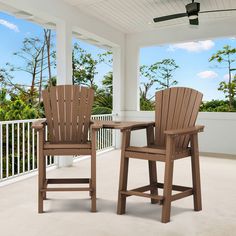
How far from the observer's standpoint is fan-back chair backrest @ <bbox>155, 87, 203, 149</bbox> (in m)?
2.89

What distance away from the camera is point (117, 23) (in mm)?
6027

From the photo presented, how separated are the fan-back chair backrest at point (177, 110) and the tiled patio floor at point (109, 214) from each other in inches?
26.1

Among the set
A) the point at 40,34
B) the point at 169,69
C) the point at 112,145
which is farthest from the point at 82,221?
the point at 40,34

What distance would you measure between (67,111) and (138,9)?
2757 millimetres

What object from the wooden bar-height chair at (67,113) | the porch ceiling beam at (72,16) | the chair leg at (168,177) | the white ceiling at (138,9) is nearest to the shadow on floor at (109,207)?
the chair leg at (168,177)

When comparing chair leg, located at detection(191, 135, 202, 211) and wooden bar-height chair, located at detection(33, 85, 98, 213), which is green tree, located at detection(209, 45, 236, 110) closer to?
chair leg, located at detection(191, 135, 202, 211)

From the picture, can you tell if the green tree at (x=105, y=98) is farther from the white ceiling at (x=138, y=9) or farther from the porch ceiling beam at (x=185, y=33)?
the white ceiling at (x=138, y=9)

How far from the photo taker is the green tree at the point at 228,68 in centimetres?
655

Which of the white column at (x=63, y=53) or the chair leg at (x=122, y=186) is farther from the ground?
the white column at (x=63, y=53)

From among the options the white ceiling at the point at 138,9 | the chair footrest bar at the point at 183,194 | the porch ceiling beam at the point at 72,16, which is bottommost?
the chair footrest bar at the point at 183,194

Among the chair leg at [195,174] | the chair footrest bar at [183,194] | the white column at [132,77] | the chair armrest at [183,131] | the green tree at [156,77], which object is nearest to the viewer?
the chair armrest at [183,131]

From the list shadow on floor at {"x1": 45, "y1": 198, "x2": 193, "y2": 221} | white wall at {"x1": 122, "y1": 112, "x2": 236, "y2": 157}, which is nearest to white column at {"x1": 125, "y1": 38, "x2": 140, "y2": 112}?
white wall at {"x1": 122, "y1": 112, "x2": 236, "y2": 157}

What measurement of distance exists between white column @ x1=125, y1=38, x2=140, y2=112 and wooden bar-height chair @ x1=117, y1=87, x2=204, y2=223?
3.77 m

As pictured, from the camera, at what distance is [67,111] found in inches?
129
